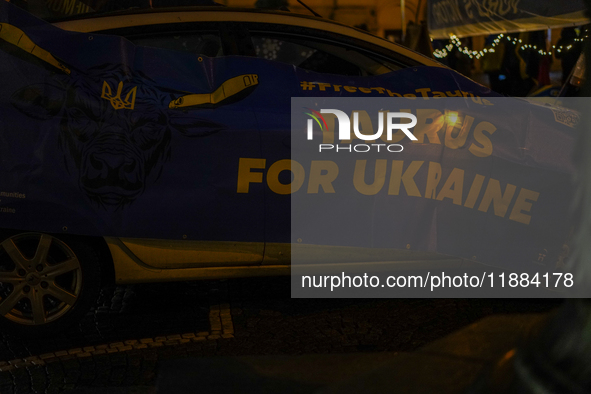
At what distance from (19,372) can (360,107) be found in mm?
2471

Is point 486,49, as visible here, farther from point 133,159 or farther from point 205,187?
point 133,159

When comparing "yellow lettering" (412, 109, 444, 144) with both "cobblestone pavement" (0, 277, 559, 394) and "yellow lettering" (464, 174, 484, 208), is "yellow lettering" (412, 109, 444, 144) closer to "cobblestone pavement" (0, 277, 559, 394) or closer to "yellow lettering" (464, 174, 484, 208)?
"yellow lettering" (464, 174, 484, 208)

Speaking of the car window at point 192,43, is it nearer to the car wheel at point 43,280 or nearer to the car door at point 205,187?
the car door at point 205,187

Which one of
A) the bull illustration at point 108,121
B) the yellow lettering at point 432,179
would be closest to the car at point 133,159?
the bull illustration at point 108,121

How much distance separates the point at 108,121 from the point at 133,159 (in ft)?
0.84

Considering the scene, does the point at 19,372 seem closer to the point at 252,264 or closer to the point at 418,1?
the point at 252,264

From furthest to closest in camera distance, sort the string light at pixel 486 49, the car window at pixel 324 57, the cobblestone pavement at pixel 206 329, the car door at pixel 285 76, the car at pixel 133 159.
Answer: the string light at pixel 486 49 < the car window at pixel 324 57 < the car door at pixel 285 76 < the car at pixel 133 159 < the cobblestone pavement at pixel 206 329

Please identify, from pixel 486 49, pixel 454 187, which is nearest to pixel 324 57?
pixel 454 187

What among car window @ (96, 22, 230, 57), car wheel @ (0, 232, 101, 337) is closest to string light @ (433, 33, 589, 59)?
car window @ (96, 22, 230, 57)

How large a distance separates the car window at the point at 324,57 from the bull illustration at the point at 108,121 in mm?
905

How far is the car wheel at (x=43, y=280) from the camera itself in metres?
3.90

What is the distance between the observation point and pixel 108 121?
12.6 ft

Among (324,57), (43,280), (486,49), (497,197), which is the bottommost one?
(43,280)

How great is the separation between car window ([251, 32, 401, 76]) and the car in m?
0.24
